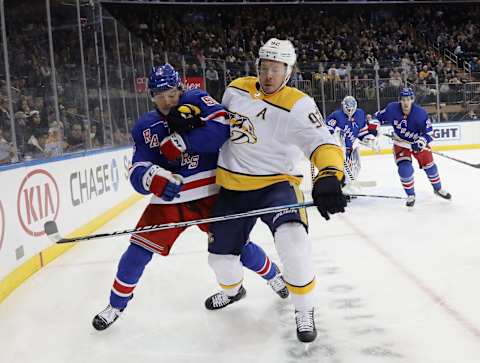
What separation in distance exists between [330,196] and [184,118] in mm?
637

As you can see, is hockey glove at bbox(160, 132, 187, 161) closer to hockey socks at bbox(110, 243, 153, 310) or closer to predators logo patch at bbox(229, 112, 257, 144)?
predators logo patch at bbox(229, 112, 257, 144)

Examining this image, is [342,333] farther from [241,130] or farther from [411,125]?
[411,125]

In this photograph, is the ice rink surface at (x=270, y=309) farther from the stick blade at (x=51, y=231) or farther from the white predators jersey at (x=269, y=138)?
the white predators jersey at (x=269, y=138)

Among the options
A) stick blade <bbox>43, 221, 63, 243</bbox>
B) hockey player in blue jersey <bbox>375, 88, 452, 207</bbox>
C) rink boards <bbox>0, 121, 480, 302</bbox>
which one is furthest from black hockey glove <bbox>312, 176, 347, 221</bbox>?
hockey player in blue jersey <bbox>375, 88, 452, 207</bbox>

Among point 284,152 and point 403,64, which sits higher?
point 403,64

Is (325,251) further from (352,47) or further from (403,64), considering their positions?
(352,47)

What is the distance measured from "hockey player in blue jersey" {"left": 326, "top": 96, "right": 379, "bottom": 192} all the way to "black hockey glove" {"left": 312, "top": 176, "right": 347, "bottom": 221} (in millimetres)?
3637

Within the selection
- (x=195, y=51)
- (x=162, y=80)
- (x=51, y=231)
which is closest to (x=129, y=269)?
(x=51, y=231)

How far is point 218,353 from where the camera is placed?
2.03 m

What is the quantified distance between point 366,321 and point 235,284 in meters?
0.58

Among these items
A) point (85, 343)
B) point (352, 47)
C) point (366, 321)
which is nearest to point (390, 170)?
point (366, 321)

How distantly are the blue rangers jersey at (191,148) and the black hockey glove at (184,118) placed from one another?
33mm

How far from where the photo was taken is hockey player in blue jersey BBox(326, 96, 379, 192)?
546cm

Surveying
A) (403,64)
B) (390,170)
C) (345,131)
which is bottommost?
(390,170)
